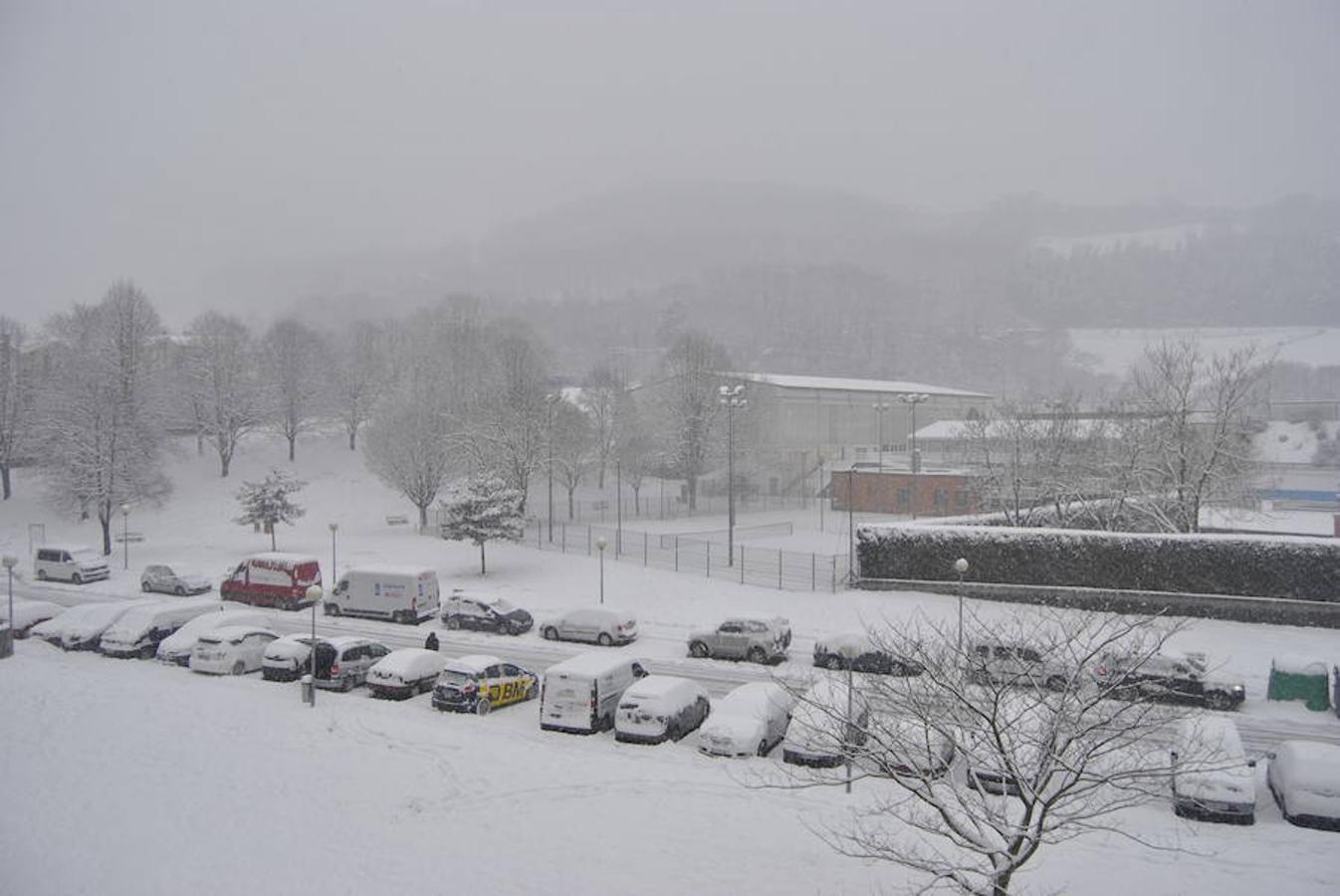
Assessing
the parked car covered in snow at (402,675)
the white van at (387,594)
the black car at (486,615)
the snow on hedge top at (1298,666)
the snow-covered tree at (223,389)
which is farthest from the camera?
the snow-covered tree at (223,389)

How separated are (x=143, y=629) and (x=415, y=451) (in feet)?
90.5

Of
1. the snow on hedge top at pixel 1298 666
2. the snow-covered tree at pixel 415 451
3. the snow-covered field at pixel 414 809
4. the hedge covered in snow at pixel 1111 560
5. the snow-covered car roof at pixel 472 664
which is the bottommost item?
the snow-covered field at pixel 414 809

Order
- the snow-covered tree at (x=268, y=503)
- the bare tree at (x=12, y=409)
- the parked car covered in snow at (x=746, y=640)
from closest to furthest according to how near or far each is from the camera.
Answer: the parked car covered in snow at (x=746, y=640)
the snow-covered tree at (x=268, y=503)
the bare tree at (x=12, y=409)

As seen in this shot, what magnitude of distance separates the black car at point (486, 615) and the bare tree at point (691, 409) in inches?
1238

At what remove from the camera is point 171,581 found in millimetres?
36312

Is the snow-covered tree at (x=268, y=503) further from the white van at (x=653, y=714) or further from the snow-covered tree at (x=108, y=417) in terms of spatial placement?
the white van at (x=653, y=714)

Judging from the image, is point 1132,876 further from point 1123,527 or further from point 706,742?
point 1123,527

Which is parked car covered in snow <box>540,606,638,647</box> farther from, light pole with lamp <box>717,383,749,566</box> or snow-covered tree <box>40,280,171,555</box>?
snow-covered tree <box>40,280,171,555</box>

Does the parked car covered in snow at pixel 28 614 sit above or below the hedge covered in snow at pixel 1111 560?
below

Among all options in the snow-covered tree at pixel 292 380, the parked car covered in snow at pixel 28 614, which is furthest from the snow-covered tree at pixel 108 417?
the parked car covered in snow at pixel 28 614

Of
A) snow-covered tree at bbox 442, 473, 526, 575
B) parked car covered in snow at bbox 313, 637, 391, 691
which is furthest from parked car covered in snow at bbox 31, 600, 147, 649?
snow-covered tree at bbox 442, 473, 526, 575

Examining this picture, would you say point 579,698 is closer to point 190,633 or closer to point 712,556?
point 190,633

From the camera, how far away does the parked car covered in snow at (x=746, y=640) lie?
26.1 meters

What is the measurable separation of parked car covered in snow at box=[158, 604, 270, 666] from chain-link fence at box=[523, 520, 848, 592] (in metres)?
12.3
